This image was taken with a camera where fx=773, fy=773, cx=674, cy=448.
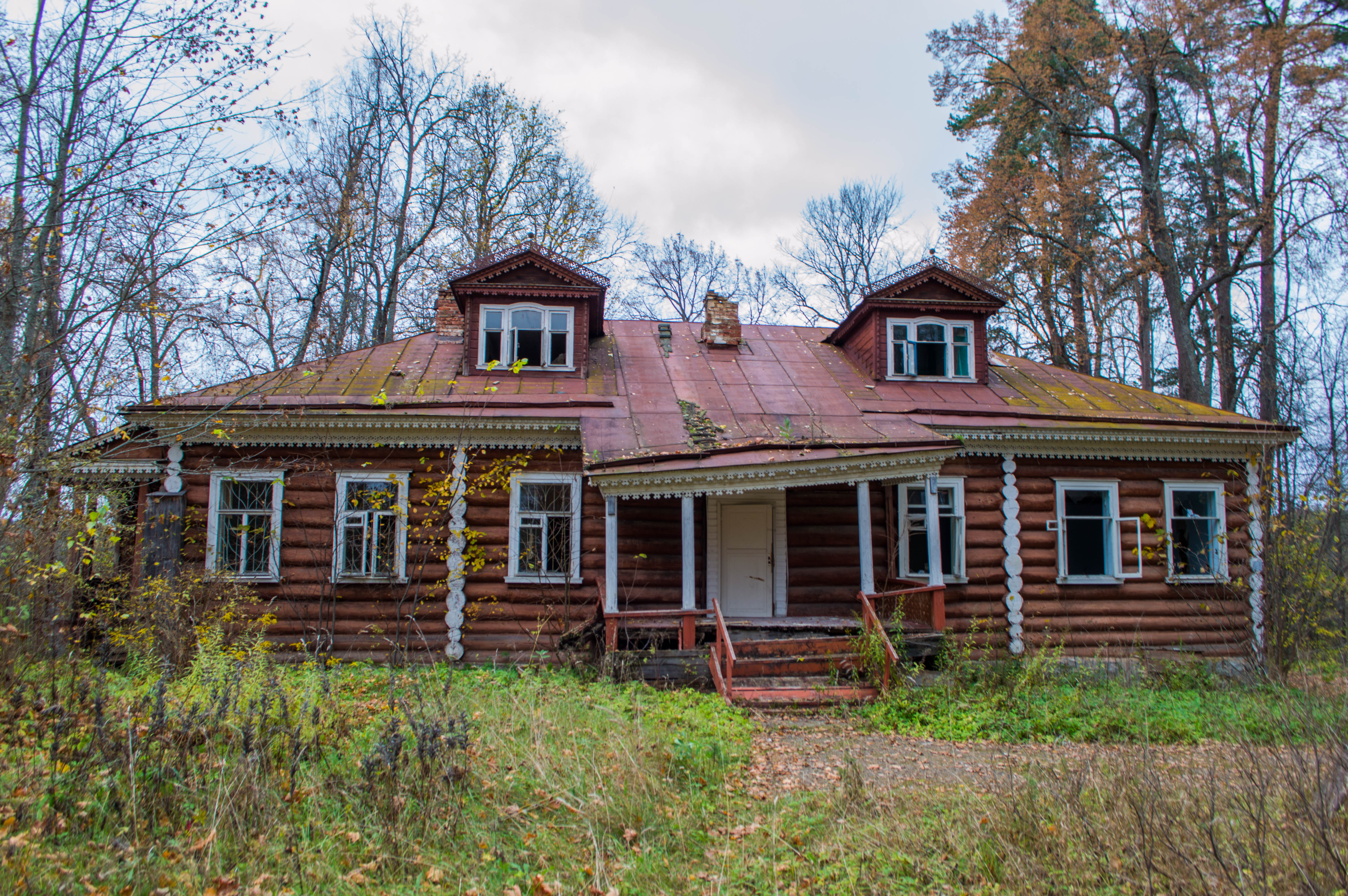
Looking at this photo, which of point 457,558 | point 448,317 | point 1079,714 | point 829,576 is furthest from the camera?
point 448,317

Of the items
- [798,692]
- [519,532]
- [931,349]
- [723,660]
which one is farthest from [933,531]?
[519,532]

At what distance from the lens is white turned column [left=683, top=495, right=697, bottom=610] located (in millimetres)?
10305

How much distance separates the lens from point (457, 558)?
11492mm

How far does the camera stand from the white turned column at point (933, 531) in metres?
11.0

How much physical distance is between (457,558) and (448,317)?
5682mm

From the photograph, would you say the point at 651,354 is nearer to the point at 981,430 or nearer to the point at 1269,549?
the point at 981,430

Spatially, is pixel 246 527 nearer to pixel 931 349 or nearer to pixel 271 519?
pixel 271 519

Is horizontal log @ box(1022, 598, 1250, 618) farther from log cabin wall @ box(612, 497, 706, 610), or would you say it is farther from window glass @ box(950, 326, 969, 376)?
log cabin wall @ box(612, 497, 706, 610)

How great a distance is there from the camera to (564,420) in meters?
11.7

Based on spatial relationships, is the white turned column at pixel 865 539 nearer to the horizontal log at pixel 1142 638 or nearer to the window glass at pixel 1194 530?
the horizontal log at pixel 1142 638

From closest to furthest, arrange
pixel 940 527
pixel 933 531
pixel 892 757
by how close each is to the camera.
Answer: pixel 892 757 → pixel 933 531 → pixel 940 527

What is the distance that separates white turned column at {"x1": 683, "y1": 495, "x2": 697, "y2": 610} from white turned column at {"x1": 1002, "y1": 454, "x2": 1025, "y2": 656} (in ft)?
17.8

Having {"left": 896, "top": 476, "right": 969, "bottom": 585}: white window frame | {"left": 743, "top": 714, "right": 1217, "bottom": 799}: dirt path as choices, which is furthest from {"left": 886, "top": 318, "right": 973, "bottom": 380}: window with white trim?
{"left": 743, "top": 714, "right": 1217, "bottom": 799}: dirt path

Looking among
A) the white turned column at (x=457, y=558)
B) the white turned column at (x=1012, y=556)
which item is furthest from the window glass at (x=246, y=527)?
the white turned column at (x=1012, y=556)
